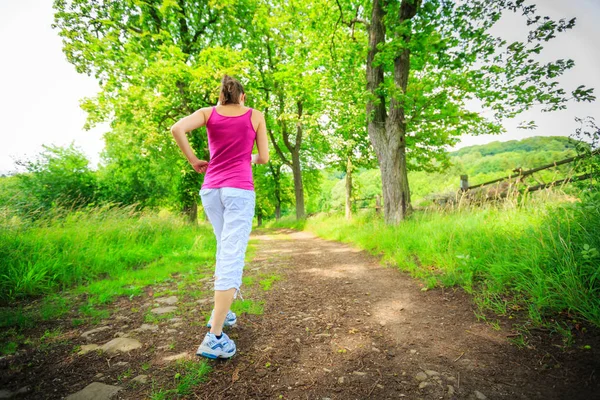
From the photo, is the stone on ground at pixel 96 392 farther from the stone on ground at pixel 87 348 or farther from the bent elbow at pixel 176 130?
the bent elbow at pixel 176 130

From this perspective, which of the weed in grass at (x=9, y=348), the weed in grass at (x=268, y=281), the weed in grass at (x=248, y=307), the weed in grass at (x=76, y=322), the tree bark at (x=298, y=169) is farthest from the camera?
the tree bark at (x=298, y=169)

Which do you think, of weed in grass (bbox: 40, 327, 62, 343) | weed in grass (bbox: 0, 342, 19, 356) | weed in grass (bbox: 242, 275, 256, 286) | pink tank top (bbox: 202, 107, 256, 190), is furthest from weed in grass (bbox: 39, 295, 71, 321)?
pink tank top (bbox: 202, 107, 256, 190)

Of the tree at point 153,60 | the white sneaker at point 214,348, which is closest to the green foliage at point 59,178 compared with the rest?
the tree at point 153,60

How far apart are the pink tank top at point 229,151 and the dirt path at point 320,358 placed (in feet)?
4.72

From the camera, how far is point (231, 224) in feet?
7.04

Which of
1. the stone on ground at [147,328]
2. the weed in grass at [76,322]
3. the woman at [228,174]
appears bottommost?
the stone on ground at [147,328]

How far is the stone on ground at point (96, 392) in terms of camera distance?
1498 millimetres

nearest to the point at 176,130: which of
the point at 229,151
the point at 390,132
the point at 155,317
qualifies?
the point at 229,151

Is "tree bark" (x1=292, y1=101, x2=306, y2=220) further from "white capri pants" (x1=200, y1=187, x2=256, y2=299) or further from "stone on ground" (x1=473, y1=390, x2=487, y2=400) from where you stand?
"stone on ground" (x1=473, y1=390, x2=487, y2=400)

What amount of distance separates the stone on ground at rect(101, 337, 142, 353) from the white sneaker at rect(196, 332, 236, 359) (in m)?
0.65

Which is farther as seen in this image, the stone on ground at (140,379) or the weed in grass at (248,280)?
the weed in grass at (248,280)

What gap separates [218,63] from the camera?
948 centimetres

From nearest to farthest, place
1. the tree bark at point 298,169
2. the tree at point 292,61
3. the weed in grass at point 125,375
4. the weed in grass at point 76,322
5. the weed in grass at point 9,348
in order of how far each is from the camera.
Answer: the weed in grass at point 125,375
the weed in grass at point 9,348
the weed in grass at point 76,322
the tree at point 292,61
the tree bark at point 298,169

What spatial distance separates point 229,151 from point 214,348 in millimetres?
1634
